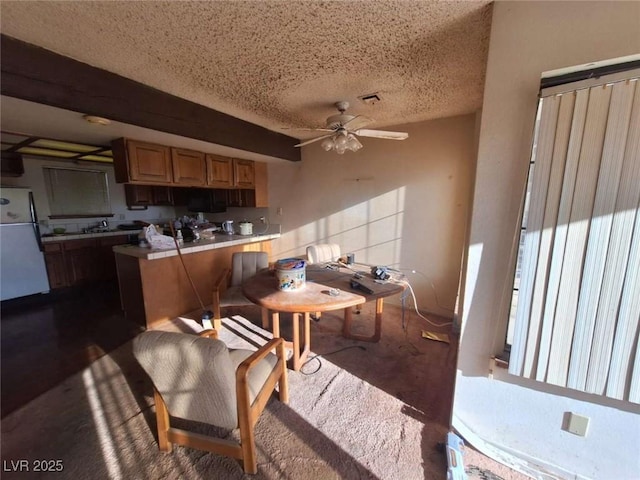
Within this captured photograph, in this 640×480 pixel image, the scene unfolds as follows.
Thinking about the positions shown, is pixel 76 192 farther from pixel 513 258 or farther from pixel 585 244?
pixel 585 244

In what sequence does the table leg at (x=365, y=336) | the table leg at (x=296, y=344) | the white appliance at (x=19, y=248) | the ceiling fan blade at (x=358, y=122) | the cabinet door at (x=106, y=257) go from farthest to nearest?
the cabinet door at (x=106, y=257) < the white appliance at (x=19, y=248) < the table leg at (x=365, y=336) < the ceiling fan blade at (x=358, y=122) < the table leg at (x=296, y=344)

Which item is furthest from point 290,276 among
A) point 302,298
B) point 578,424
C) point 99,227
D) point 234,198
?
point 99,227

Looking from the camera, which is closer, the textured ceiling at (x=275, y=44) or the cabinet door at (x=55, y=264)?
the textured ceiling at (x=275, y=44)

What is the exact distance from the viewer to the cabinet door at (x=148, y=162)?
97.0 inches

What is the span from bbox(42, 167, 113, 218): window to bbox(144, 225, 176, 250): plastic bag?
2.47 m

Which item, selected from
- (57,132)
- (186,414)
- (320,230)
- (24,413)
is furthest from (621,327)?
(57,132)

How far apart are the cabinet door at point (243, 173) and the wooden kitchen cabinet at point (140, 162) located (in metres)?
0.95

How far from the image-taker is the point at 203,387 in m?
1.12

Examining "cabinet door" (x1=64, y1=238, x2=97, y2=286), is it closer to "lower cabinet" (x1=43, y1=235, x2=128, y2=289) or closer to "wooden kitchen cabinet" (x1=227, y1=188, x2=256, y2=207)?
"lower cabinet" (x1=43, y1=235, x2=128, y2=289)

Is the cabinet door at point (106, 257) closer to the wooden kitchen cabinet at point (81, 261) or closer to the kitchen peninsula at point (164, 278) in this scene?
the wooden kitchen cabinet at point (81, 261)

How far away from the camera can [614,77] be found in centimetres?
97

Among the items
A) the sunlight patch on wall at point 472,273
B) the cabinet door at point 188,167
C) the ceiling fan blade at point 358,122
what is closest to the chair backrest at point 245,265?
the cabinet door at point 188,167

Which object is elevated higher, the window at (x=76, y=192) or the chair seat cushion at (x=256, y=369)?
the window at (x=76, y=192)

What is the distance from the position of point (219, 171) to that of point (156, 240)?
1279mm
